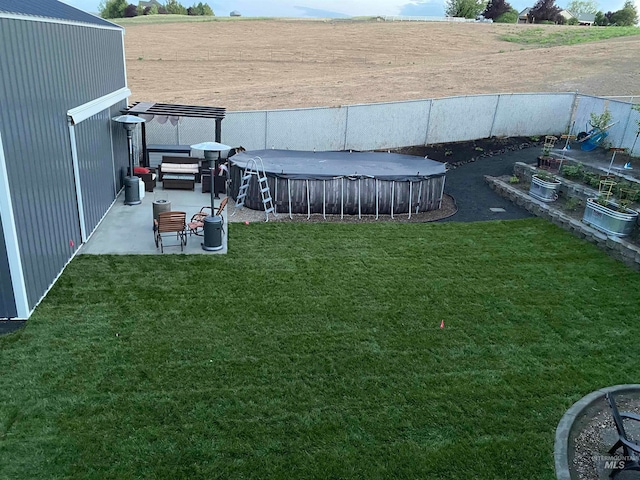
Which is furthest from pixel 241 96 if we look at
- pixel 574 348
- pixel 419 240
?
pixel 574 348

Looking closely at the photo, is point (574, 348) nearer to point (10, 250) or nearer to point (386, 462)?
point (386, 462)

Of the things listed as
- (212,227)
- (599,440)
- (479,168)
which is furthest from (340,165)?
(599,440)

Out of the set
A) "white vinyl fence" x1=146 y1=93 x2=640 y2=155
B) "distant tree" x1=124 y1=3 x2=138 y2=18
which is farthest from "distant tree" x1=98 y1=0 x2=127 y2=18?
"white vinyl fence" x1=146 y1=93 x2=640 y2=155

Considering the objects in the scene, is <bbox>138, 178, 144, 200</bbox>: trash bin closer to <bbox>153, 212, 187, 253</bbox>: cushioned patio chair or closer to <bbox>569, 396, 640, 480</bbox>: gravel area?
<bbox>153, 212, 187, 253</bbox>: cushioned patio chair

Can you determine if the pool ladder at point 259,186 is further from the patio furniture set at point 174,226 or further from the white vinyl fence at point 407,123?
the white vinyl fence at point 407,123

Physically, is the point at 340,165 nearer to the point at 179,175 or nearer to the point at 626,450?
the point at 179,175

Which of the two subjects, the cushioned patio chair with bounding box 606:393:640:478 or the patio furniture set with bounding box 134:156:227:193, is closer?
the cushioned patio chair with bounding box 606:393:640:478

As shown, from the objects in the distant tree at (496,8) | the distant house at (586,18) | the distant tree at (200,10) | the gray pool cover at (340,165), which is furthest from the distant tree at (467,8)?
the gray pool cover at (340,165)
